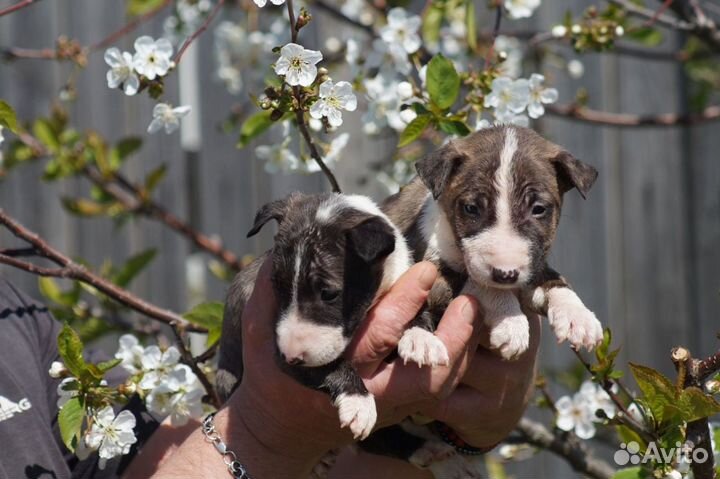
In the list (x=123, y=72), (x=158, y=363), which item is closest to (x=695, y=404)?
(x=158, y=363)

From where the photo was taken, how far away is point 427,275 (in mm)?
2846

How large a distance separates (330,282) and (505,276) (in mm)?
478

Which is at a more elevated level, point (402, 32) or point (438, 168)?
point (402, 32)

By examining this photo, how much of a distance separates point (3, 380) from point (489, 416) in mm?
1507

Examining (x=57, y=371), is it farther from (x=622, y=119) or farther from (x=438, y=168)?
(x=622, y=119)

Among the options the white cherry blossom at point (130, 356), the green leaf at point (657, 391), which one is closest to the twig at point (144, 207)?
the white cherry blossom at point (130, 356)

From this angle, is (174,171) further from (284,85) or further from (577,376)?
(284,85)

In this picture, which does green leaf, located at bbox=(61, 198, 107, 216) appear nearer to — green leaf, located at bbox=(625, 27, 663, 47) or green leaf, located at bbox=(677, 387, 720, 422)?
green leaf, located at bbox=(625, 27, 663, 47)

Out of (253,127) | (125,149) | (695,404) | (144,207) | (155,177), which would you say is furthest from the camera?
(144,207)

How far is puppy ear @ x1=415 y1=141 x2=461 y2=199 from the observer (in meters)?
2.88

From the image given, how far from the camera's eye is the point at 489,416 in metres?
3.02

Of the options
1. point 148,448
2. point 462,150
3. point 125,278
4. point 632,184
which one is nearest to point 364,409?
point 462,150

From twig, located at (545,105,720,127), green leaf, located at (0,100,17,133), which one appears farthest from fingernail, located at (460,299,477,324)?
twig, located at (545,105,720,127)

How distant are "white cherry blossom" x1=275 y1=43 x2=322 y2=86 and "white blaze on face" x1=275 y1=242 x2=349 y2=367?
504mm
